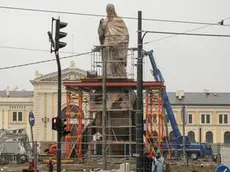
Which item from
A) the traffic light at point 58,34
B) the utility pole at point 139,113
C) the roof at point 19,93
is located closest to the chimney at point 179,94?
the roof at point 19,93

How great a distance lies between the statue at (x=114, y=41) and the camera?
119 ft

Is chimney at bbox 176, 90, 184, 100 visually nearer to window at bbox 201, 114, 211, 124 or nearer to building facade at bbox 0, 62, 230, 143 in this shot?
building facade at bbox 0, 62, 230, 143

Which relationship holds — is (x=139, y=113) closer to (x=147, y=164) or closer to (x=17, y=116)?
(x=147, y=164)

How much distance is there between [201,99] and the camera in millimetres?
111188

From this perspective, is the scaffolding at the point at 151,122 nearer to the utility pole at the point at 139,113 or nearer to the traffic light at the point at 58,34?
the utility pole at the point at 139,113

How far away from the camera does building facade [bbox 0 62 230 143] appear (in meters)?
108

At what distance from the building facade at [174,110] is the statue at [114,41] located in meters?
68.4

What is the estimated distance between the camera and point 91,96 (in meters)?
37.1

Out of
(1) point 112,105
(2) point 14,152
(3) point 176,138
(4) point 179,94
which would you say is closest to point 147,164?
(1) point 112,105

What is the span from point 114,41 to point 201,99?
252ft

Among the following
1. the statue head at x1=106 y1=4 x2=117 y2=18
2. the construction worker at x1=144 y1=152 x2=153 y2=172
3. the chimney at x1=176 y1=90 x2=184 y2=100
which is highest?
the statue head at x1=106 y1=4 x2=117 y2=18

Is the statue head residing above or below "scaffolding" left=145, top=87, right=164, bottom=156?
above

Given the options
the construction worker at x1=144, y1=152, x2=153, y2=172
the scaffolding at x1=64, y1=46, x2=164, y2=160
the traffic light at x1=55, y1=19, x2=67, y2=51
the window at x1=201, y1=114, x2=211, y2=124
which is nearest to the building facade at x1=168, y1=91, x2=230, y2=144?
the window at x1=201, y1=114, x2=211, y2=124

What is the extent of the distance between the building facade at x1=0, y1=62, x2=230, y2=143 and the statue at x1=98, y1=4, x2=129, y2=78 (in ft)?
224
